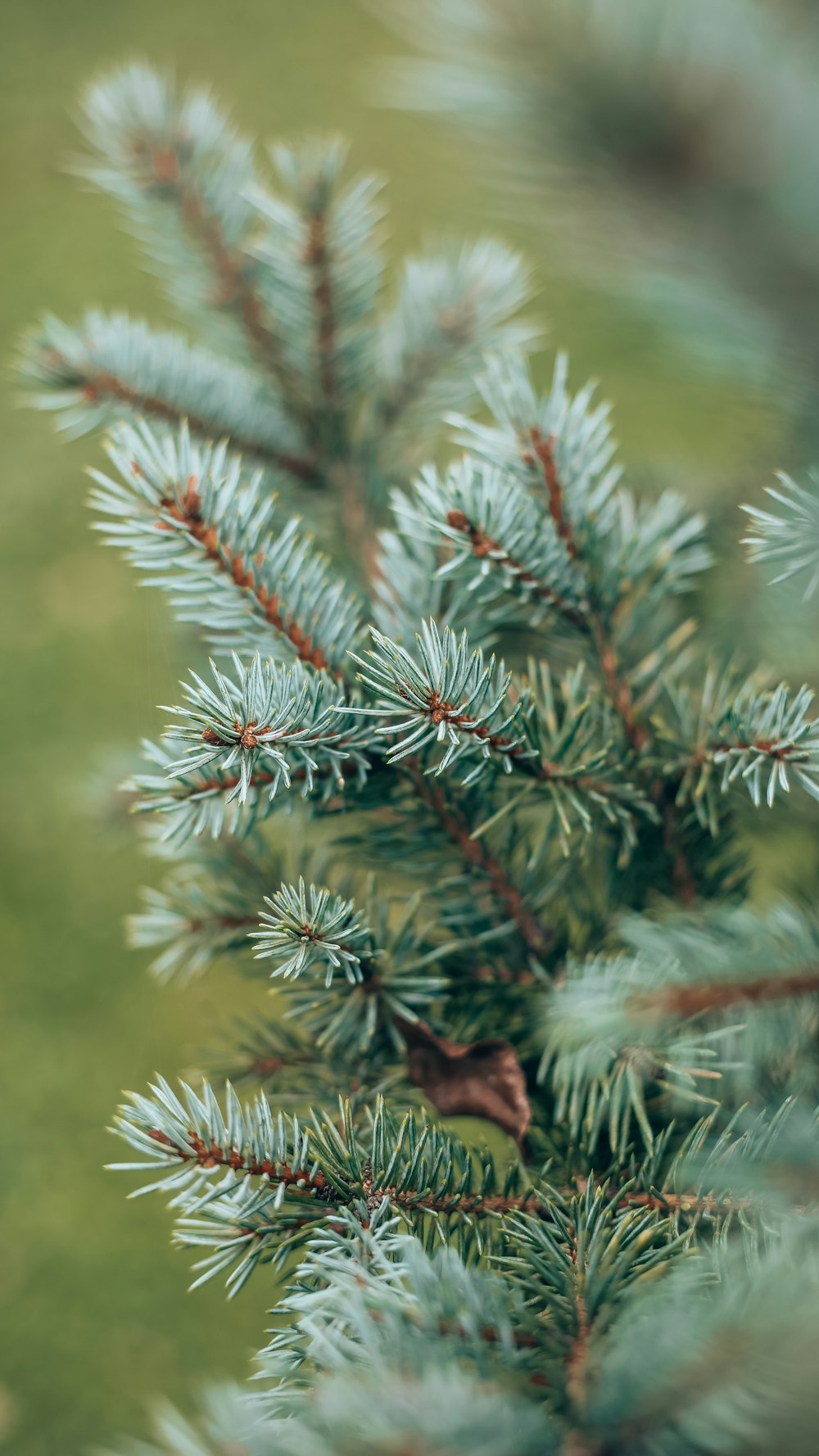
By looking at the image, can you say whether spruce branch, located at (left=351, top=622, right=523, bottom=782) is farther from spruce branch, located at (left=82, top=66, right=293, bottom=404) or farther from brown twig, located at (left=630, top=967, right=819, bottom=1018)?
spruce branch, located at (left=82, top=66, right=293, bottom=404)

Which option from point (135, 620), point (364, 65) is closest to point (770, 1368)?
point (135, 620)

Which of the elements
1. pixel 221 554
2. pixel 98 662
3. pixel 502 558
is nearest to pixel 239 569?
pixel 221 554

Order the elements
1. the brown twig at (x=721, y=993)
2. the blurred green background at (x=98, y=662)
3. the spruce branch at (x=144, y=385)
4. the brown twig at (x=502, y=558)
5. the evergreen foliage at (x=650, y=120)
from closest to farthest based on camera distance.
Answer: the evergreen foliage at (x=650, y=120), the brown twig at (x=721, y=993), the brown twig at (x=502, y=558), the spruce branch at (x=144, y=385), the blurred green background at (x=98, y=662)

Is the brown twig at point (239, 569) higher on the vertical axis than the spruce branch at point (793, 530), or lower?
lower

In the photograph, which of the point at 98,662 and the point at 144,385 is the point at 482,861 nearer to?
the point at 144,385

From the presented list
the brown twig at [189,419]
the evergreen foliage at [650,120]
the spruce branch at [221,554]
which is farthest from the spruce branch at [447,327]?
the evergreen foliage at [650,120]

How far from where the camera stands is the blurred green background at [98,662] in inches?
56.1

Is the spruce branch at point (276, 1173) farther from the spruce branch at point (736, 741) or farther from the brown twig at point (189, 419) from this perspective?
the brown twig at point (189, 419)

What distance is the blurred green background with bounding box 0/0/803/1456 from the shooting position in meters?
1.42

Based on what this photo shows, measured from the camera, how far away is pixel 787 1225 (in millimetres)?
417

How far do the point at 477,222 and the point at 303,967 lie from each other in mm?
2515

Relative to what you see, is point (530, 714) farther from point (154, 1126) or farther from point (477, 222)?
point (477, 222)

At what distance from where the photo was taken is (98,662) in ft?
6.98

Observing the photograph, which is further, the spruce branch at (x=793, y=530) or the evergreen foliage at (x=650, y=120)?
the spruce branch at (x=793, y=530)
